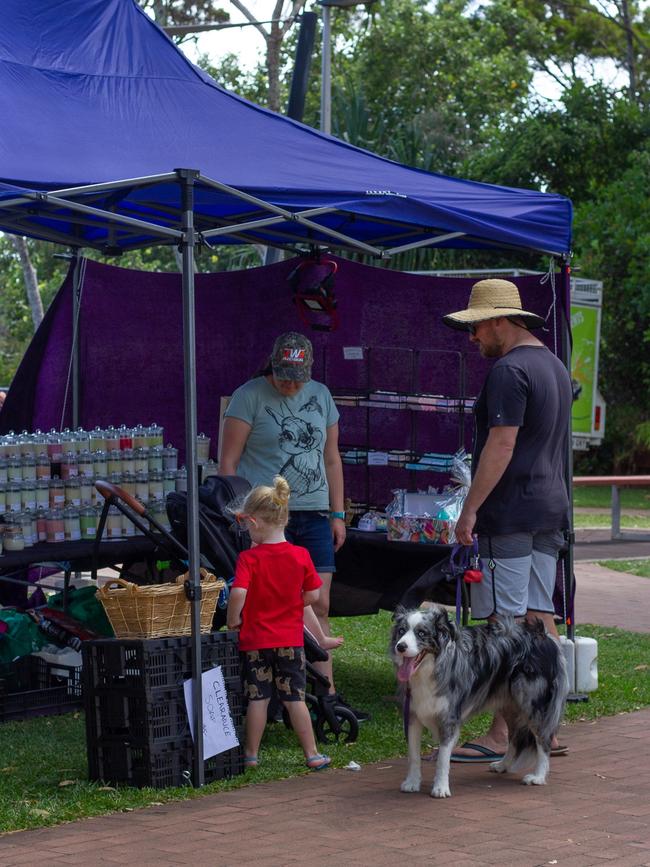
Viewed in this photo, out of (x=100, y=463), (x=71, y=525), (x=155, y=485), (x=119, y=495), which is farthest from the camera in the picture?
(x=155, y=485)

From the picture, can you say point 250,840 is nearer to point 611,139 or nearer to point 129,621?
point 129,621

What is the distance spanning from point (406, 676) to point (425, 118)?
3303 centimetres

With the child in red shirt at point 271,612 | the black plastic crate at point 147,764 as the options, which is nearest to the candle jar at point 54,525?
the child in red shirt at point 271,612

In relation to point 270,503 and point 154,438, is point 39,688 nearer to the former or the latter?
point 154,438

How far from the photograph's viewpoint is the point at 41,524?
7.54 metres

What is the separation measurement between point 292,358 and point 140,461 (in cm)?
137

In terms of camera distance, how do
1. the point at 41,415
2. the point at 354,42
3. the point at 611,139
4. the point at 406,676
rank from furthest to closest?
the point at 354,42, the point at 611,139, the point at 41,415, the point at 406,676

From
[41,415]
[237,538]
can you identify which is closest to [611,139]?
[41,415]

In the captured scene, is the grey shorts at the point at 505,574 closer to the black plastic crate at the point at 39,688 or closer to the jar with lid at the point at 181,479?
the jar with lid at the point at 181,479

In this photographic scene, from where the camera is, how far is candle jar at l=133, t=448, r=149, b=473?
26.2ft

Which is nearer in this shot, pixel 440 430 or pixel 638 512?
pixel 440 430

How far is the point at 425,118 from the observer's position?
37188mm

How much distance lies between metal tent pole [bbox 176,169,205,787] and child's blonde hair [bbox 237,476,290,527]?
25 centimetres

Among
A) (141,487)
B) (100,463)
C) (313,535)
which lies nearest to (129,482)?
(141,487)
